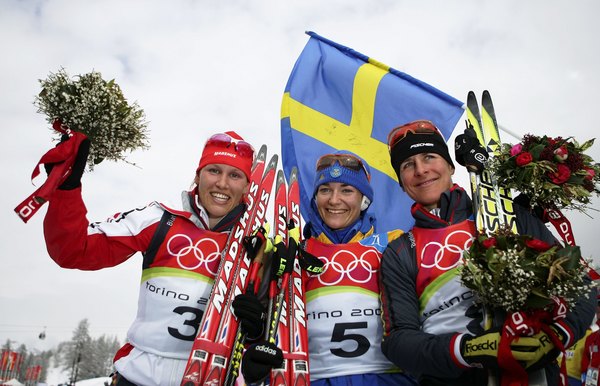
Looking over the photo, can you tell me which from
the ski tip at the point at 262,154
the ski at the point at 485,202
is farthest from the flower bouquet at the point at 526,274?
the ski tip at the point at 262,154

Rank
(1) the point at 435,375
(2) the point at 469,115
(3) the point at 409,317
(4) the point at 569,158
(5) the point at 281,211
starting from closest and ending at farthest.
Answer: (1) the point at 435,375 < (3) the point at 409,317 < (4) the point at 569,158 < (2) the point at 469,115 < (5) the point at 281,211

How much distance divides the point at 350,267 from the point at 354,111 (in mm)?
5358

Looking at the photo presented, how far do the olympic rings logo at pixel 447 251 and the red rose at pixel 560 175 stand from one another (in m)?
0.72

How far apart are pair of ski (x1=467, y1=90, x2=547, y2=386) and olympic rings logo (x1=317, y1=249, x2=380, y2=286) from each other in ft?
3.11

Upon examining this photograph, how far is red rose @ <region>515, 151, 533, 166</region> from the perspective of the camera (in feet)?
10.3

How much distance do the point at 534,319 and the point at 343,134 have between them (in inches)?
251

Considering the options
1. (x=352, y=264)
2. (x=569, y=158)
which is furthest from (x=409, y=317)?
(x=569, y=158)

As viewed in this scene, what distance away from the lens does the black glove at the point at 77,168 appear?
315 centimetres

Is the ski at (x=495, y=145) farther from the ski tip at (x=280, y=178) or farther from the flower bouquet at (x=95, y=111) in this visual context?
the flower bouquet at (x=95, y=111)

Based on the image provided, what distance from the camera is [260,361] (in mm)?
3057

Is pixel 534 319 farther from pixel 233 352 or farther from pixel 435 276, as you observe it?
pixel 233 352

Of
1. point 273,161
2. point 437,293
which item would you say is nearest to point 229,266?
point 437,293

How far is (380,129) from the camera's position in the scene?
8.23 meters

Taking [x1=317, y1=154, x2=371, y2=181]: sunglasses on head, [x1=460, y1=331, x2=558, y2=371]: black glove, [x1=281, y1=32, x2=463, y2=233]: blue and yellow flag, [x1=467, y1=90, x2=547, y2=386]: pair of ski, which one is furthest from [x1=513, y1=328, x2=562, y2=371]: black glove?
[x1=281, y1=32, x2=463, y2=233]: blue and yellow flag
